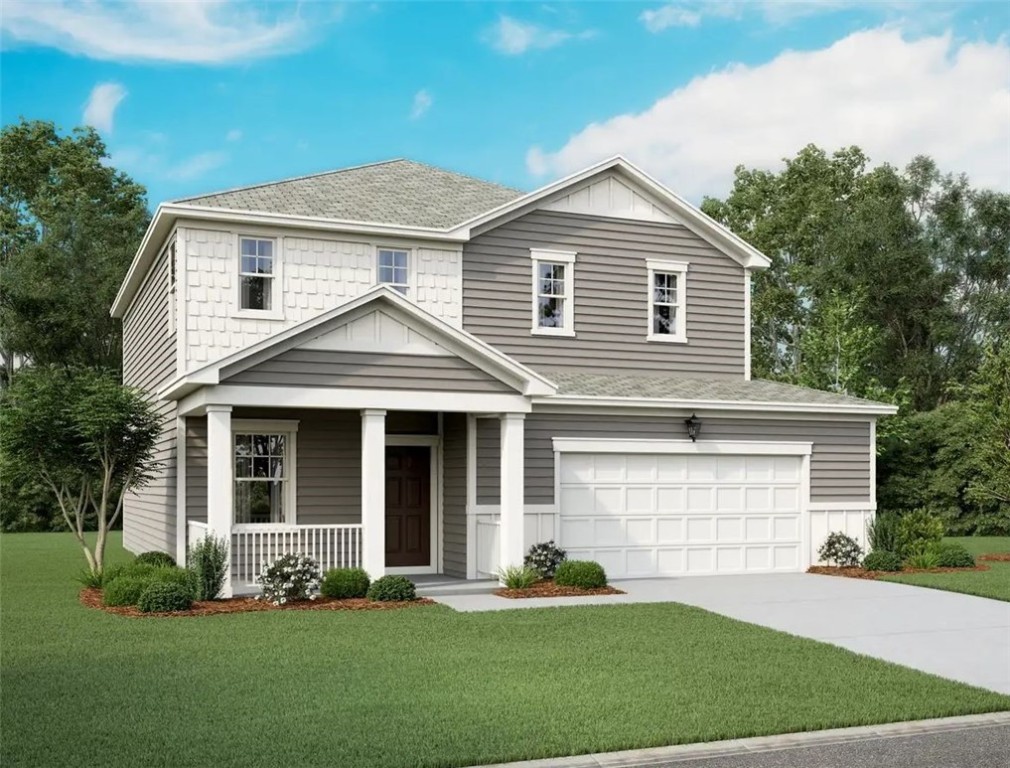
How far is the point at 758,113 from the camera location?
4969 cm

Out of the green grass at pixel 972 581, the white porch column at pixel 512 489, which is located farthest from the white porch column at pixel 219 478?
the green grass at pixel 972 581

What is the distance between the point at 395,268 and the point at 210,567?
22.7ft

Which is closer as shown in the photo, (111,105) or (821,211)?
(111,105)

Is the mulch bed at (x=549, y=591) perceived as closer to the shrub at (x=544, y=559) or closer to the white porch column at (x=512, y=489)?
the shrub at (x=544, y=559)

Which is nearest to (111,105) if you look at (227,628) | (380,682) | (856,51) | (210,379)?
(856,51)

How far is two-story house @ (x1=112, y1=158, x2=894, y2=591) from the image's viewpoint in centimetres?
1677

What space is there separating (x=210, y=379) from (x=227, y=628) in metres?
3.64

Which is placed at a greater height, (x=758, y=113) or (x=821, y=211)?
(x=758, y=113)

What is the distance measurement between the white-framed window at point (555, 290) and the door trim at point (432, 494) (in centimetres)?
322

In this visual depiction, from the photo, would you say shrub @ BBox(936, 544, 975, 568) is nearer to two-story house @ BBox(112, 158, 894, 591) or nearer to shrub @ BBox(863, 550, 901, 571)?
shrub @ BBox(863, 550, 901, 571)

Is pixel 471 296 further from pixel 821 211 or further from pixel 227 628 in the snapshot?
pixel 821 211

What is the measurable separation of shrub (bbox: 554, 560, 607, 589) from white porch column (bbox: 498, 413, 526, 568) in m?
0.71

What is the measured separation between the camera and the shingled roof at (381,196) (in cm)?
1969

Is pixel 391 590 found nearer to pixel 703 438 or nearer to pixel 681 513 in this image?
pixel 681 513
